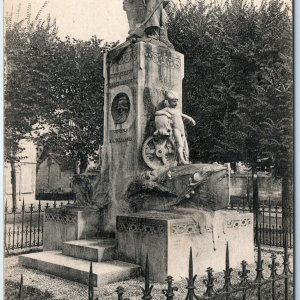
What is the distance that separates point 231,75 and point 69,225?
28.9 ft

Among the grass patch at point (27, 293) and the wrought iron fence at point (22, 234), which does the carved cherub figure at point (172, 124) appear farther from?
the grass patch at point (27, 293)

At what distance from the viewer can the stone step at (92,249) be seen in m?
7.34

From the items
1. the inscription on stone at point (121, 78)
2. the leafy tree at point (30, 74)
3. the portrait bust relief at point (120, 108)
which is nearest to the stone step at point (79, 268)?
the portrait bust relief at point (120, 108)

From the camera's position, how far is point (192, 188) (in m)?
7.53

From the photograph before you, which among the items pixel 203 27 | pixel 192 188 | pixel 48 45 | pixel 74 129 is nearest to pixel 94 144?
pixel 74 129

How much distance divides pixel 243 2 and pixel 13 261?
10984 millimetres

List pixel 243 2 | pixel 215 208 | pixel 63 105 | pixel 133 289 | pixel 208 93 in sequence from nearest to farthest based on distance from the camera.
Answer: pixel 133 289 < pixel 215 208 < pixel 243 2 < pixel 208 93 < pixel 63 105

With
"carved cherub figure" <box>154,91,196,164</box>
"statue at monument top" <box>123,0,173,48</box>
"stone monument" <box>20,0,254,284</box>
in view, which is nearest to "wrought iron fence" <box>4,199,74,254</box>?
"stone monument" <box>20,0,254,284</box>

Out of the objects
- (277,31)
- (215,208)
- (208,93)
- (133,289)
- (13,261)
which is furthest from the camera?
(208,93)

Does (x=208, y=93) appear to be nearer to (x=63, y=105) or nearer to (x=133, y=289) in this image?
(x=63, y=105)

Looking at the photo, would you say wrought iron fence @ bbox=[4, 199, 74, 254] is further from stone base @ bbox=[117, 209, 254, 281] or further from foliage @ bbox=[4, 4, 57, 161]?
stone base @ bbox=[117, 209, 254, 281]

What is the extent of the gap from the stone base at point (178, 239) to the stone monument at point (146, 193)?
15 millimetres

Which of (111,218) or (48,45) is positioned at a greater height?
(48,45)

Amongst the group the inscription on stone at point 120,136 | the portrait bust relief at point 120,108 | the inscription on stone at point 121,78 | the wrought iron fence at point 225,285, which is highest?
the inscription on stone at point 121,78
